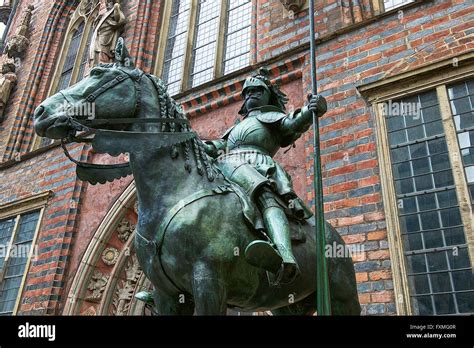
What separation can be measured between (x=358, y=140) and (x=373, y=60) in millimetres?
1255

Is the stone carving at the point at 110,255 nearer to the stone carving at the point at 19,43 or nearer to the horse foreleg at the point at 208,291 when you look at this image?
the horse foreleg at the point at 208,291

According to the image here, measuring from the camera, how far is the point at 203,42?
9609mm

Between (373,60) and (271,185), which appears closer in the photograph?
(271,185)

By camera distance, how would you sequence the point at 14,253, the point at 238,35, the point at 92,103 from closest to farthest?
1. the point at 92,103
2. the point at 14,253
3. the point at 238,35

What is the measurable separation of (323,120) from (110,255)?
4.33 meters

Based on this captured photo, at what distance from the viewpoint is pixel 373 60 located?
20.4 ft

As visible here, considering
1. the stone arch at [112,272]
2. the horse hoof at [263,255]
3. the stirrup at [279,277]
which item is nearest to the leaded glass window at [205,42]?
the stone arch at [112,272]

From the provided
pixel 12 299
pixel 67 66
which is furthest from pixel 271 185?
pixel 67 66

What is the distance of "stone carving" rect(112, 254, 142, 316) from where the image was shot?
7.63m

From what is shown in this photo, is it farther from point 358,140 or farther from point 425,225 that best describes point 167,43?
point 425,225

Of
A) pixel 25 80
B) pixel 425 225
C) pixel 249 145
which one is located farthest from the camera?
pixel 25 80

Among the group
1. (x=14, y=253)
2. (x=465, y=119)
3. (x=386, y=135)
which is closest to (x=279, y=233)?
(x=386, y=135)

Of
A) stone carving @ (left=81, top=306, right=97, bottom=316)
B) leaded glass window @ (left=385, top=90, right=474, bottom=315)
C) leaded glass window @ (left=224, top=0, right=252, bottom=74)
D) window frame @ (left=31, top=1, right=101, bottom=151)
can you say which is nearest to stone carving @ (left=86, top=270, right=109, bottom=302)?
stone carving @ (left=81, top=306, right=97, bottom=316)

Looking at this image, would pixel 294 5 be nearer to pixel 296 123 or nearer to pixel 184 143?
pixel 296 123
